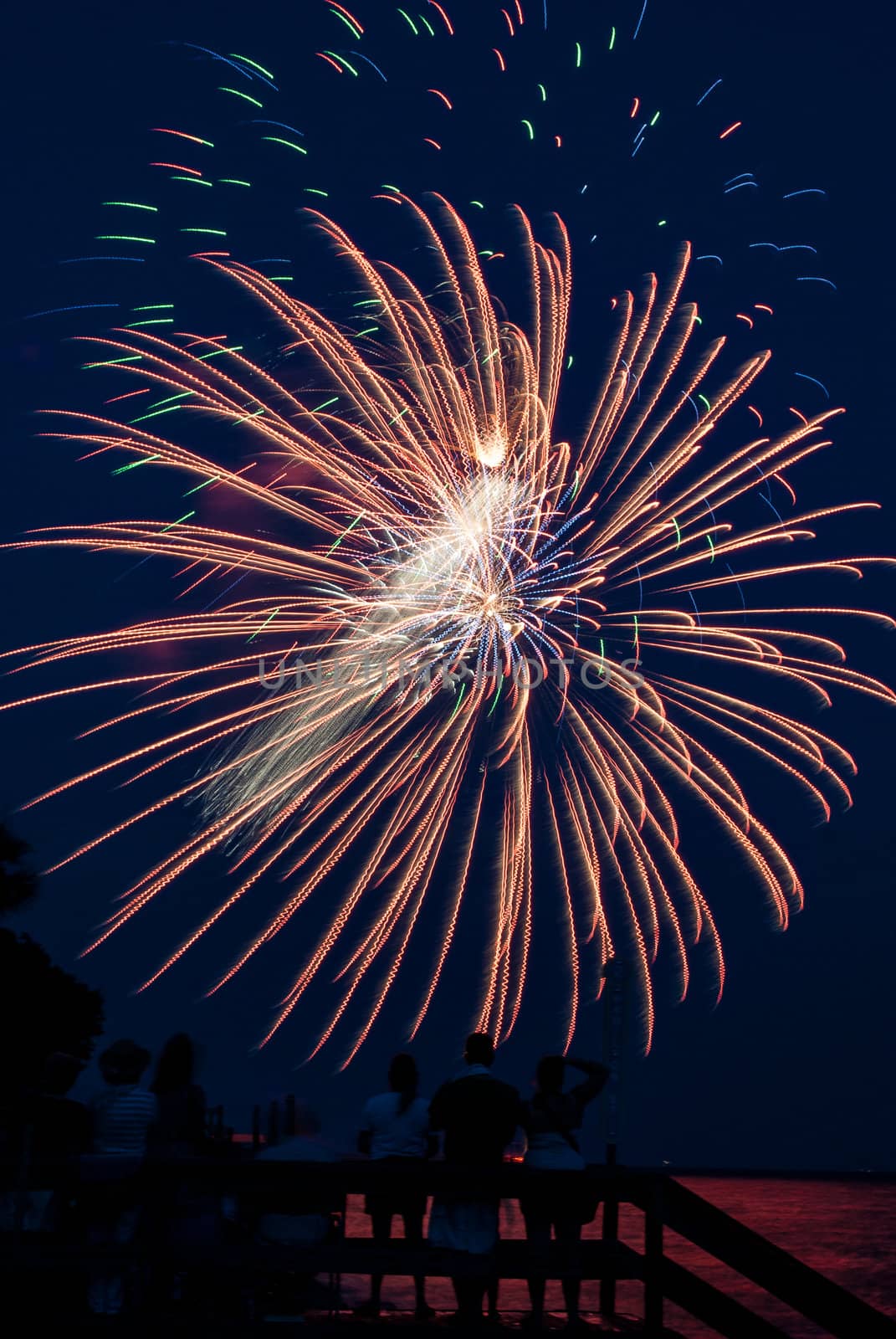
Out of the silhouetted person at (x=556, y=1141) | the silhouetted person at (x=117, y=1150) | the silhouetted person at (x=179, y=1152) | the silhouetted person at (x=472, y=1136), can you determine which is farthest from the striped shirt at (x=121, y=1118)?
the silhouetted person at (x=556, y=1141)

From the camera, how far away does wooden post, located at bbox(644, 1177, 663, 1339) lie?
664 cm

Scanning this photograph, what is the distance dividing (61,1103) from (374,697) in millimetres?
11269

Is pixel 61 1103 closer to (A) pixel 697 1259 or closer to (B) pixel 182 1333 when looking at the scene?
(B) pixel 182 1333

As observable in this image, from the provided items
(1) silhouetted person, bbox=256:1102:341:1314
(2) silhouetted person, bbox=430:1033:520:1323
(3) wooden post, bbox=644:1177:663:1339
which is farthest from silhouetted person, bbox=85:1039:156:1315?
(3) wooden post, bbox=644:1177:663:1339

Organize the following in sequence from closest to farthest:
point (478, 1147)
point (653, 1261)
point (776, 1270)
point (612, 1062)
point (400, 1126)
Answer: point (776, 1270) < point (653, 1261) < point (478, 1147) < point (400, 1126) < point (612, 1062)

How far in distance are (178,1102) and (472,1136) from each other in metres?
1.62

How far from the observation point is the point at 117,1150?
7.16 metres

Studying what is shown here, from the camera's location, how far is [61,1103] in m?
7.20

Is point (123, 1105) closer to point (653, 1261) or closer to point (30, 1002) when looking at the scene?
point (653, 1261)

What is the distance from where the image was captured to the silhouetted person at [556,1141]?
287 inches

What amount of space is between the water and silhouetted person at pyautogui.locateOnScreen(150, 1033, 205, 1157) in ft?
5.26

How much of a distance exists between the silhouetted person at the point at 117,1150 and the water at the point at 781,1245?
6.54ft

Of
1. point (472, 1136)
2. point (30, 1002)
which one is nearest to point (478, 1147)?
point (472, 1136)

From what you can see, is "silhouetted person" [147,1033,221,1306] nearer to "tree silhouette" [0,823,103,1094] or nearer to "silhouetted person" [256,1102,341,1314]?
"silhouetted person" [256,1102,341,1314]
